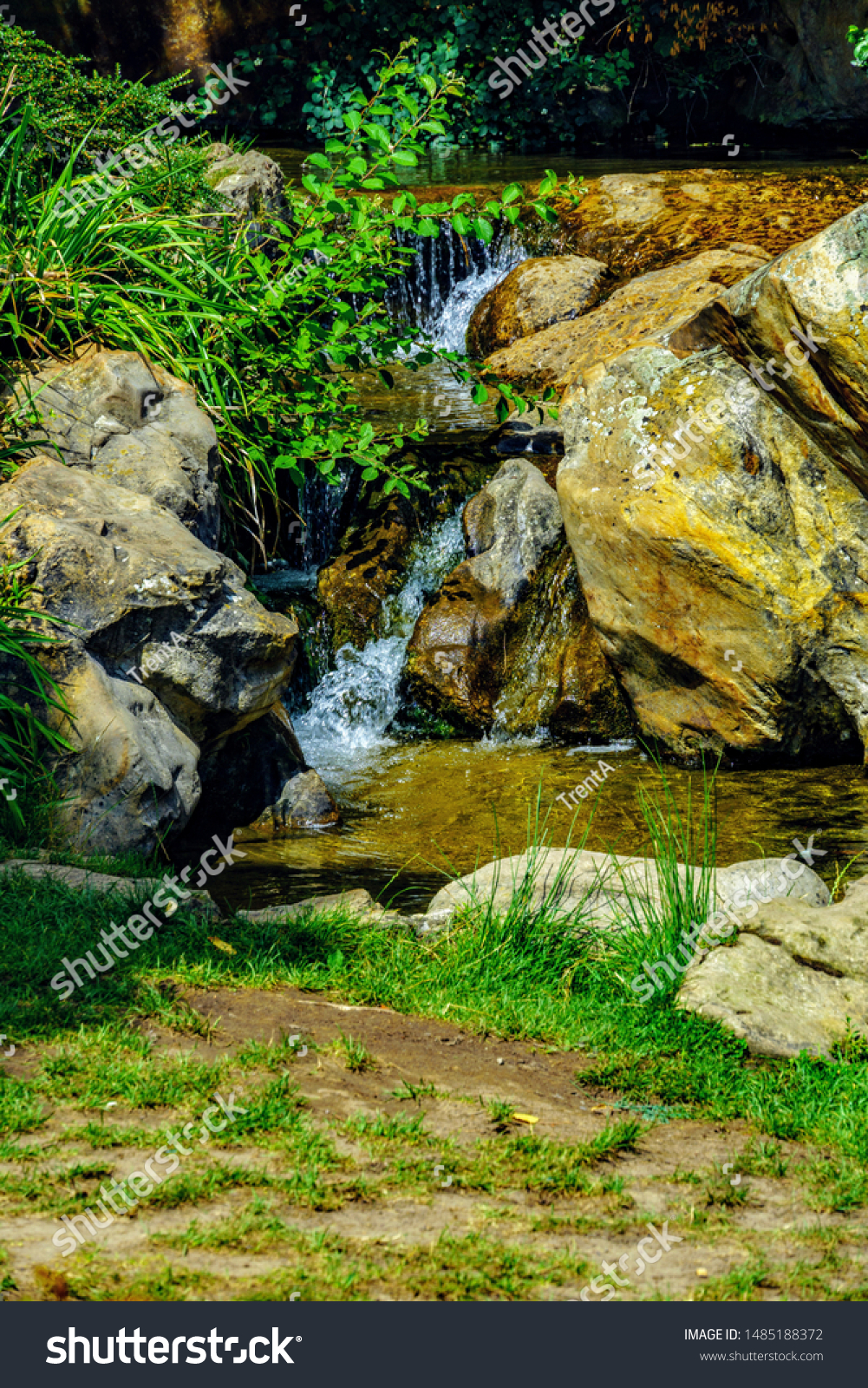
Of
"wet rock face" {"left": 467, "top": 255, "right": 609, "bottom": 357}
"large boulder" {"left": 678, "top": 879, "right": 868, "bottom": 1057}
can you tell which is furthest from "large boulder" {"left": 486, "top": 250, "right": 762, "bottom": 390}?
"large boulder" {"left": 678, "top": 879, "right": 868, "bottom": 1057}

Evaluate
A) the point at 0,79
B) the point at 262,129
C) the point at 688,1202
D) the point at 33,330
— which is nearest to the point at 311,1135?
the point at 688,1202

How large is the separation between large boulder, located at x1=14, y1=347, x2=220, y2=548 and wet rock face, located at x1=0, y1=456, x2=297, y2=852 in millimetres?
242

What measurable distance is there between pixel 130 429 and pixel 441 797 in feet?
8.73

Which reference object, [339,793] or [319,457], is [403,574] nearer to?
[319,457]

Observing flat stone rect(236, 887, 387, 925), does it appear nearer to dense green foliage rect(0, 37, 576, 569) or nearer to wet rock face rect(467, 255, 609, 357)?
dense green foliage rect(0, 37, 576, 569)

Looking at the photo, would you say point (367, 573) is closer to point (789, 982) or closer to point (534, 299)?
point (534, 299)

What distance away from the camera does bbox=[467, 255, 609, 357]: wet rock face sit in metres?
11.5

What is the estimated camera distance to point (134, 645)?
19.0ft

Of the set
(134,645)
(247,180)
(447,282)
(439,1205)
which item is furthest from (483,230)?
(447,282)

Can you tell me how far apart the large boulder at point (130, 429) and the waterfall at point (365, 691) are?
1.48 metres

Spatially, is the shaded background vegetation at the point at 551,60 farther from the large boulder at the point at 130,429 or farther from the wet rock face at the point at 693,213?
the large boulder at the point at 130,429

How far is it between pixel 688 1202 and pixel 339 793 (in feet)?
13.6

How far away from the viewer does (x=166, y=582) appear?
5.78 meters

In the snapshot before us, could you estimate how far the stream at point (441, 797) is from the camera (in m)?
6.04
